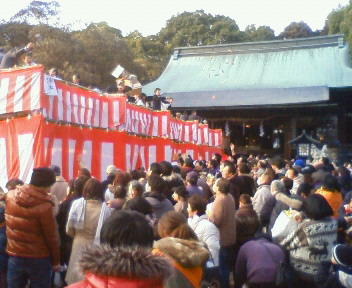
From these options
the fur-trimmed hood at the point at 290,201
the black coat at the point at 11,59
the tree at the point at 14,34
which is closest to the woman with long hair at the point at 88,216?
the fur-trimmed hood at the point at 290,201

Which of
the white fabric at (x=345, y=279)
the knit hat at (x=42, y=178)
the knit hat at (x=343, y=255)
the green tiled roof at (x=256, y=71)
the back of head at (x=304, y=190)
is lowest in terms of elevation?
the white fabric at (x=345, y=279)

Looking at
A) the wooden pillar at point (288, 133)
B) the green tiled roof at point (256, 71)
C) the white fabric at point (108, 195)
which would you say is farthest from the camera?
the green tiled roof at point (256, 71)

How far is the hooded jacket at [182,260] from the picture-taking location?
293cm

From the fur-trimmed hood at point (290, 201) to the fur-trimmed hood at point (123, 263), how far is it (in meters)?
3.12

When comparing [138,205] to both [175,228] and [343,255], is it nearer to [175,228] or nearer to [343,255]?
[175,228]

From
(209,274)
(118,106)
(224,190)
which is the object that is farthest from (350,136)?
(209,274)

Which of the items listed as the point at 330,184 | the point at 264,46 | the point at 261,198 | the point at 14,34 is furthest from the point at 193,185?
the point at 264,46

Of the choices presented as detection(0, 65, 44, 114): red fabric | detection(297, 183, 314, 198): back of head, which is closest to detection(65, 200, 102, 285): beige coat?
detection(297, 183, 314, 198): back of head

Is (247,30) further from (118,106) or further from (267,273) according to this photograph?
(267,273)

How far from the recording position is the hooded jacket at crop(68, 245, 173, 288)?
81.6 inches

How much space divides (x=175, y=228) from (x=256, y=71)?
21397 millimetres

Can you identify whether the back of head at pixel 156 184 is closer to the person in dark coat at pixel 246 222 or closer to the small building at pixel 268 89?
the person in dark coat at pixel 246 222

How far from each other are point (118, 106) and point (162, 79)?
15689 mm

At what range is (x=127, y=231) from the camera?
7.64 ft
